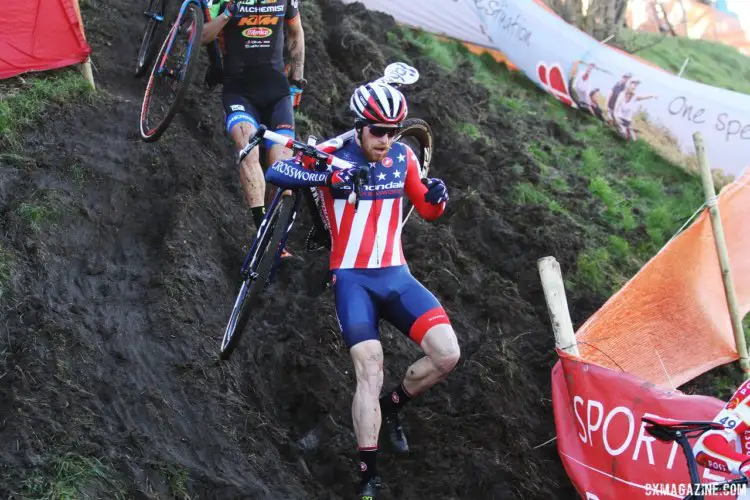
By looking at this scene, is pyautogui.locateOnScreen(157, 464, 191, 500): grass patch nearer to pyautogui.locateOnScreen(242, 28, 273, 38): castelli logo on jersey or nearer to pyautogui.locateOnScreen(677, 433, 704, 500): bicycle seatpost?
pyautogui.locateOnScreen(677, 433, 704, 500): bicycle seatpost

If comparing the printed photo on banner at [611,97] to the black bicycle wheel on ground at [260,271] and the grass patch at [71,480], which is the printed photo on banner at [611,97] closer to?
the black bicycle wheel on ground at [260,271]

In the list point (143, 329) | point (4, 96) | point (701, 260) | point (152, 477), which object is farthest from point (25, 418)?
point (701, 260)

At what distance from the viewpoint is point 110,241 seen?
753cm

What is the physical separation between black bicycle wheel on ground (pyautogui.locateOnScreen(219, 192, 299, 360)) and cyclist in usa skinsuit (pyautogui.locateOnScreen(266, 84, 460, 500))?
248 mm

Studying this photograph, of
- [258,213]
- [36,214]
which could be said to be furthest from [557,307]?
[36,214]

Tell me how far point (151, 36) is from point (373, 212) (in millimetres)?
3875

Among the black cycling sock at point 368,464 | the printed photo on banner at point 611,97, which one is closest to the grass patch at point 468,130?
the printed photo on banner at point 611,97

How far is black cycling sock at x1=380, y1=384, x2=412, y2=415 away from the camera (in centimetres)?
657

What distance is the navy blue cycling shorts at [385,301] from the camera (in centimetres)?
632

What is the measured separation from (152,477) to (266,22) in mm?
4123

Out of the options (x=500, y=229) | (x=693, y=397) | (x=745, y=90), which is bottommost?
(x=745, y=90)

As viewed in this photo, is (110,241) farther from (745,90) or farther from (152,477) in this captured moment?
(745,90)

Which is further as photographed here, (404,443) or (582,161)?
(582,161)
